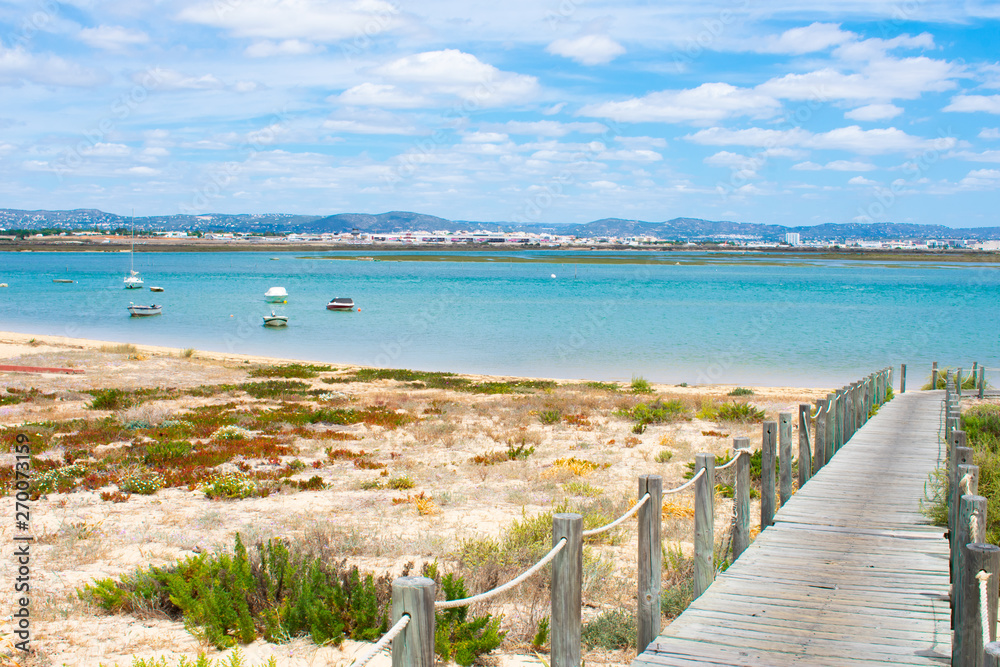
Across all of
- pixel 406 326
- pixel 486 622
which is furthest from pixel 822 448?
pixel 406 326

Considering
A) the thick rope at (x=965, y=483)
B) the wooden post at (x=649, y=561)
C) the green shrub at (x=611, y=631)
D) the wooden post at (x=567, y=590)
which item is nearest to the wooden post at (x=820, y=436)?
the thick rope at (x=965, y=483)

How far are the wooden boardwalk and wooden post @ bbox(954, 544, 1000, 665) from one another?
849mm

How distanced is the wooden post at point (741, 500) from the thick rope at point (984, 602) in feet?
10.1

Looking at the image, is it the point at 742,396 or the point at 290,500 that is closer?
the point at 290,500

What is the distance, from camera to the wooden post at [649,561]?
5.05 meters

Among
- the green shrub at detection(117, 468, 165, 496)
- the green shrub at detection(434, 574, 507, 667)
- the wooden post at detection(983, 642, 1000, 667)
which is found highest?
the wooden post at detection(983, 642, 1000, 667)

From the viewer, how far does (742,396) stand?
24.9 m

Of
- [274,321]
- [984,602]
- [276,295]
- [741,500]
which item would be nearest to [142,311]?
[276,295]

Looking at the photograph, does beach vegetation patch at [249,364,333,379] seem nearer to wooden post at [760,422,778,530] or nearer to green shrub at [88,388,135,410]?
green shrub at [88,388,135,410]

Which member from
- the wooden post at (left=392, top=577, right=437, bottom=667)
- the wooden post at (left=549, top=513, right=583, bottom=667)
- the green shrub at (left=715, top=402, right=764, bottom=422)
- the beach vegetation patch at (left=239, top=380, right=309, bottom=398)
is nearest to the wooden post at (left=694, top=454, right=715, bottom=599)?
the wooden post at (left=549, top=513, right=583, bottom=667)

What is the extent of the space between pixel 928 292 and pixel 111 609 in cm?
11339

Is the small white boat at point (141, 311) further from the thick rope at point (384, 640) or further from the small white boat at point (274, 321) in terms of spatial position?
the thick rope at point (384, 640)

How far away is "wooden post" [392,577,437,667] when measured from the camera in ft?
9.64

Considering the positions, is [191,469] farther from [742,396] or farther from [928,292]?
[928,292]
